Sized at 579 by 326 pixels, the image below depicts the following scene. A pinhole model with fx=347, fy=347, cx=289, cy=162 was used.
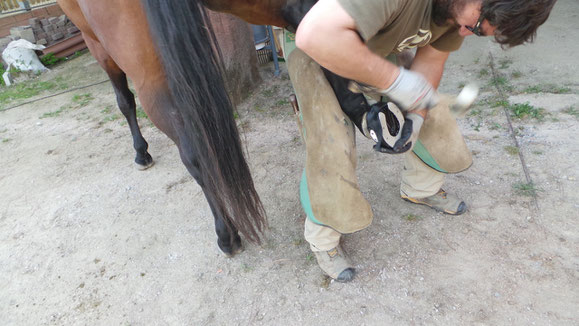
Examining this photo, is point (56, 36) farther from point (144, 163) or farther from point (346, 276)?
point (346, 276)

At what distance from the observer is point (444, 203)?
1.83 metres

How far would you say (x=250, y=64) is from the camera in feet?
10.7

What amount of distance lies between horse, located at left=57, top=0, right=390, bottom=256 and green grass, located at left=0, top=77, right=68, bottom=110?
386 cm

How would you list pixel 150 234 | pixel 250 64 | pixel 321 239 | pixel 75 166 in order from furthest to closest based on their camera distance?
pixel 250 64 < pixel 75 166 < pixel 150 234 < pixel 321 239

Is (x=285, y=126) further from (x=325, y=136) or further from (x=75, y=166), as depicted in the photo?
(x=75, y=166)

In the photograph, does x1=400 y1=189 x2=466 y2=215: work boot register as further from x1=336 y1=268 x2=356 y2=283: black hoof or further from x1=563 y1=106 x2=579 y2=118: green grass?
x1=563 y1=106 x2=579 y2=118: green grass

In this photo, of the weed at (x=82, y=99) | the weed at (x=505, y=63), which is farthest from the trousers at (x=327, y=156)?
the weed at (x=82, y=99)

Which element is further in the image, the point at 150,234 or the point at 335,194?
the point at 150,234

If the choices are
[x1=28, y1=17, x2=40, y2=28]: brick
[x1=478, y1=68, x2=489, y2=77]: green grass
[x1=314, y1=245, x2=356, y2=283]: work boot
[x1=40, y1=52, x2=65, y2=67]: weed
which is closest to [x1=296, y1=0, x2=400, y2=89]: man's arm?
[x1=314, y1=245, x2=356, y2=283]: work boot

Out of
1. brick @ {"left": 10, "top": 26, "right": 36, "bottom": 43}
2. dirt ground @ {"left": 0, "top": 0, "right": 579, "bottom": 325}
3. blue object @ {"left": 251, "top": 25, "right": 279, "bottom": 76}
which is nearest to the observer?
dirt ground @ {"left": 0, "top": 0, "right": 579, "bottom": 325}

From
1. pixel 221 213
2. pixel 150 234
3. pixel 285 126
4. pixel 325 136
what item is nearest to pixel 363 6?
pixel 325 136

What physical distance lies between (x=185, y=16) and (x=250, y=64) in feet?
7.34

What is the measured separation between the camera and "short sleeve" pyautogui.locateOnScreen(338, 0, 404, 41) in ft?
3.08

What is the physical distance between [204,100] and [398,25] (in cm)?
69
